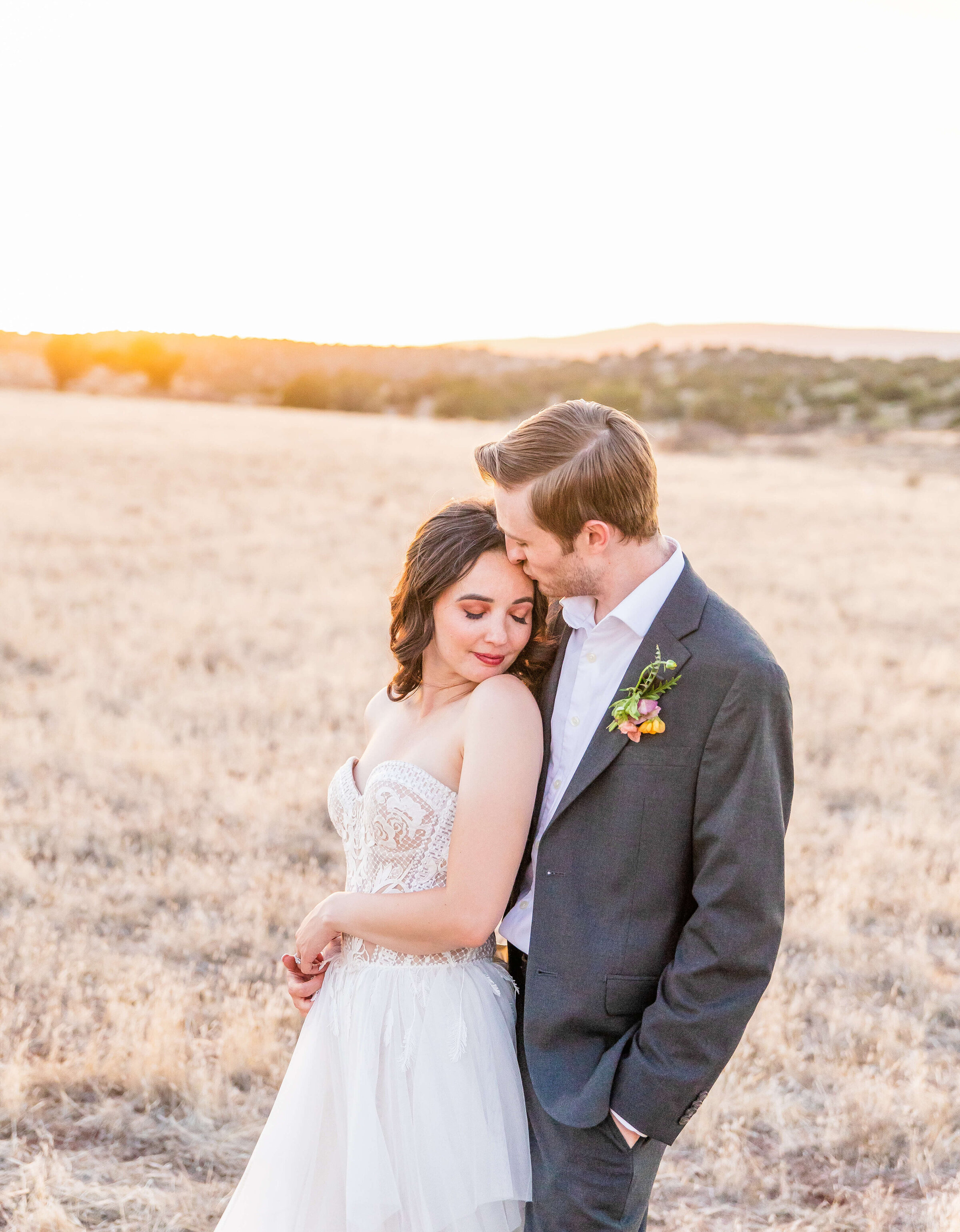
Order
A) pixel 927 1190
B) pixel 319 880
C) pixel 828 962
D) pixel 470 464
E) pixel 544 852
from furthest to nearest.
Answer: pixel 470 464, pixel 319 880, pixel 828 962, pixel 927 1190, pixel 544 852

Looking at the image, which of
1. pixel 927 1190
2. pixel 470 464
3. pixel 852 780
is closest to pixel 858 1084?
pixel 927 1190

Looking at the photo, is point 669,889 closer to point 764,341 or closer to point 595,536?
point 595,536

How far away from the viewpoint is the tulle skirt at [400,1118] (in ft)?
8.29

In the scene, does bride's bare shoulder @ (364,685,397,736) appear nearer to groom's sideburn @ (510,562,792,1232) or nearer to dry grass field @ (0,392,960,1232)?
groom's sideburn @ (510,562,792,1232)

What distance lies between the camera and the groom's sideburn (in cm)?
225

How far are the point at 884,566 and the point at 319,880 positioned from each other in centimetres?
1198

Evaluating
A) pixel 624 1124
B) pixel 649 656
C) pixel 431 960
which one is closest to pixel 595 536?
pixel 649 656

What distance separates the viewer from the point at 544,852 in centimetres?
245

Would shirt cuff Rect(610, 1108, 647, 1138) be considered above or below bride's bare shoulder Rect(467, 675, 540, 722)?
below

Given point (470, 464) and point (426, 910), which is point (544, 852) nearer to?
point (426, 910)

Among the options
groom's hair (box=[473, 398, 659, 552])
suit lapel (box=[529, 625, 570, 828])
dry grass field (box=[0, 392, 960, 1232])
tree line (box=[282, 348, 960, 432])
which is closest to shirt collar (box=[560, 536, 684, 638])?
groom's hair (box=[473, 398, 659, 552])

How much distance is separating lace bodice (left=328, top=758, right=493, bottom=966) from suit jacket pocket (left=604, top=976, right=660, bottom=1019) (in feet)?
1.57

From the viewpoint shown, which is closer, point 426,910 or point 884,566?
point 426,910

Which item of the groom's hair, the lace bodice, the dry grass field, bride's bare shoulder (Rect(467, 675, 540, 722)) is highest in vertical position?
the groom's hair
